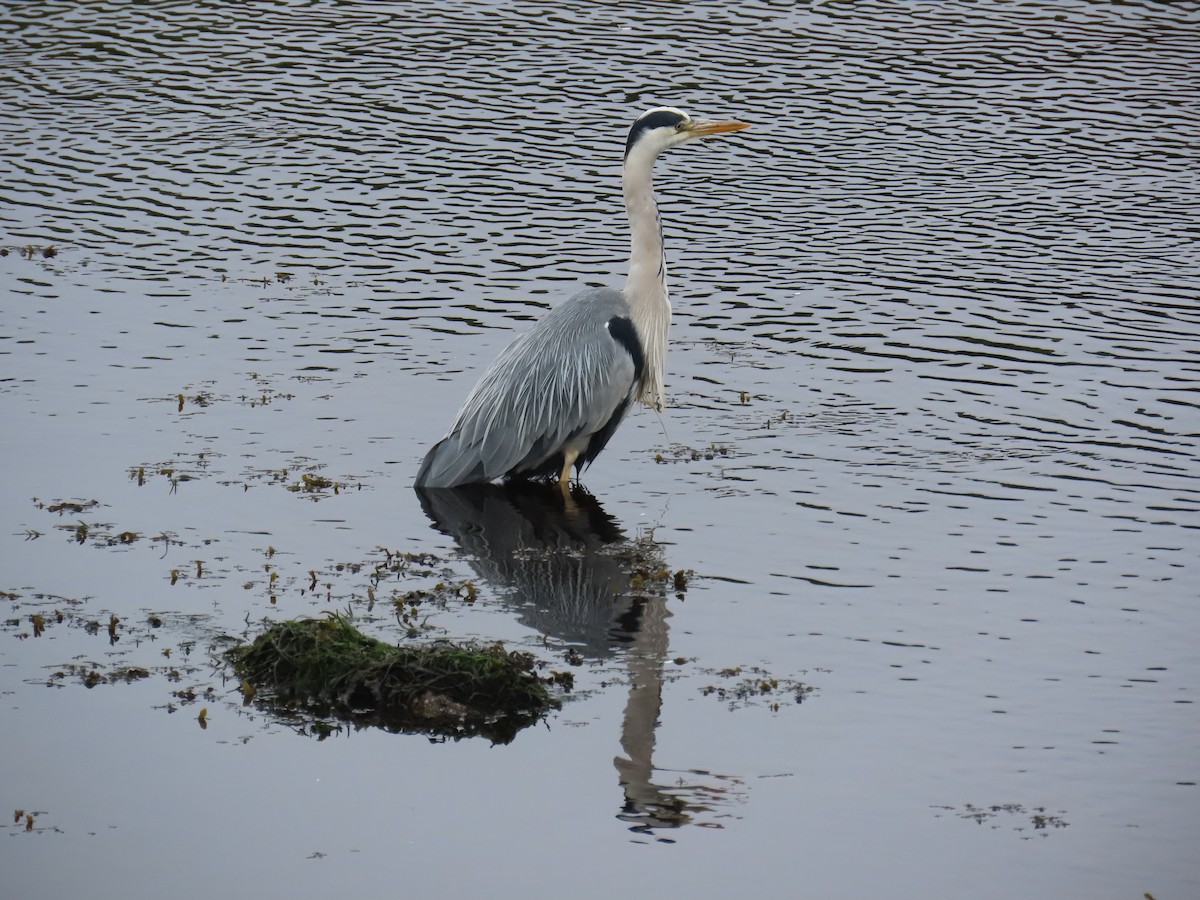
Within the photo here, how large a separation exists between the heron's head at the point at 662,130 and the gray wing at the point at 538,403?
1318 millimetres

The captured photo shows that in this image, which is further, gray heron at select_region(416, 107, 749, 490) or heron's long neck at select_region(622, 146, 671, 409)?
heron's long neck at select_region(622, 146, 671, 409)

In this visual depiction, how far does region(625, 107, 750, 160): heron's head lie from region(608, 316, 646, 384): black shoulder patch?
48.5 inches

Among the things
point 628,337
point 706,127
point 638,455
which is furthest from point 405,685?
point 706,127

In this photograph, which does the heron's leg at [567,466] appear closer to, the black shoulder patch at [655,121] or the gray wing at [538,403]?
the gray wing at [538,403]

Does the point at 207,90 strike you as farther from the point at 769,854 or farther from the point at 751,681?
the point at 769,854

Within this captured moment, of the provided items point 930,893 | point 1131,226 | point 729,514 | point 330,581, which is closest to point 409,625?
point 330,581

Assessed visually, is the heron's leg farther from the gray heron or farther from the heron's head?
the heron's head

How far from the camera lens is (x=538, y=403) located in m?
12.8

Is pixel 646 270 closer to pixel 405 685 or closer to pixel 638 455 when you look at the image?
pixel 638 455

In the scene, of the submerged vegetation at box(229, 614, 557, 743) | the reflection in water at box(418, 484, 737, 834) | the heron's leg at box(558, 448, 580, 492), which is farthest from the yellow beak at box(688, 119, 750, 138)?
the submerged vegetation at box(229, 614, 557, 743)

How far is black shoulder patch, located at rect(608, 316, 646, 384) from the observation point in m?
13.0

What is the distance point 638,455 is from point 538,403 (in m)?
1.30

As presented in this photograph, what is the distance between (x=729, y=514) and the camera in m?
12.4

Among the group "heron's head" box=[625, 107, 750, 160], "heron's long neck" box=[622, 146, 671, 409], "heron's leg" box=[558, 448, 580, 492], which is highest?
"heron's head" box=[625, 107, 750, 160]
